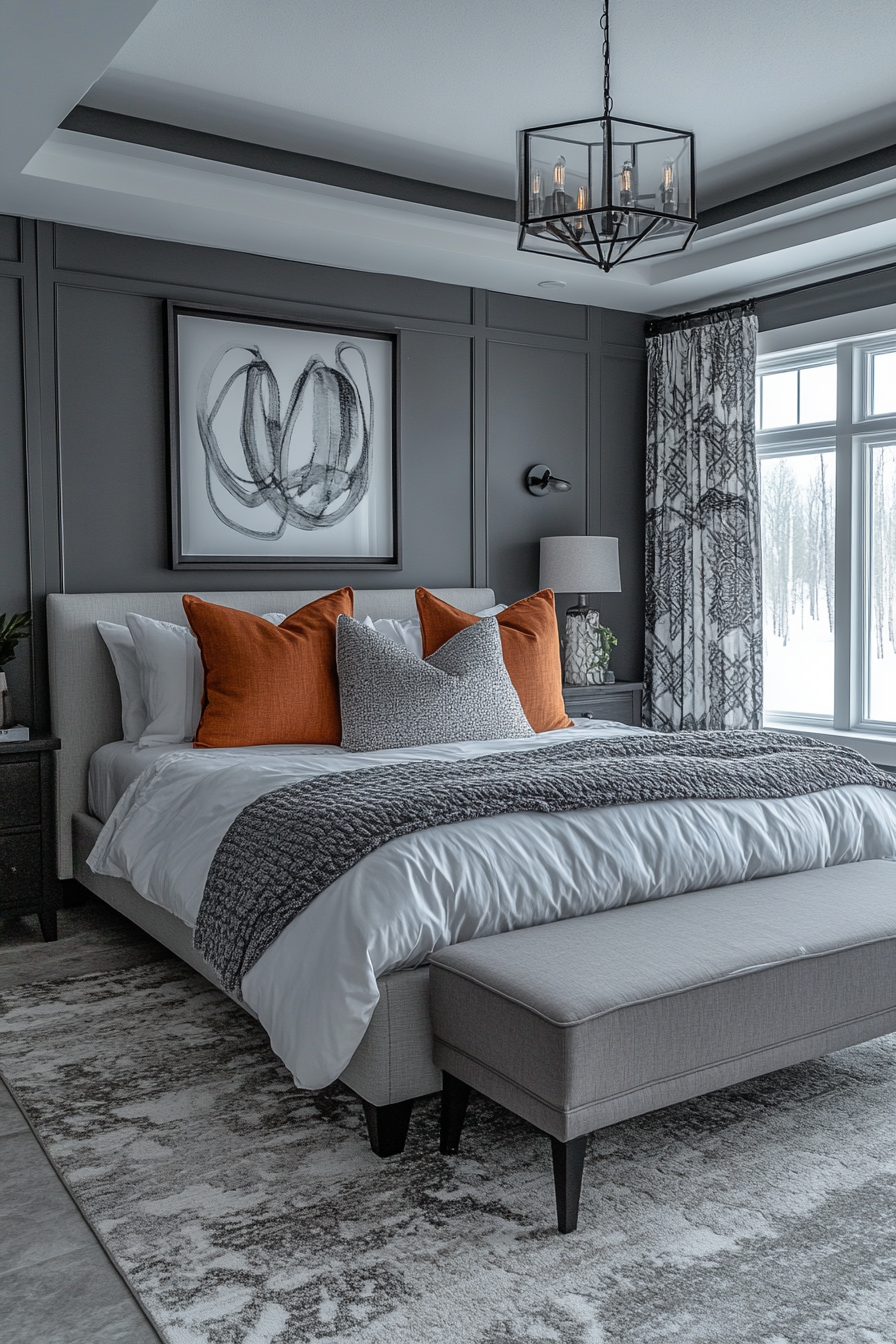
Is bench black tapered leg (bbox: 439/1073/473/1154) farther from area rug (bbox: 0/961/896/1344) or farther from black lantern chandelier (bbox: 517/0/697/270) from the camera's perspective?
black lantern chandelier (bbox: 517/0/697/270)

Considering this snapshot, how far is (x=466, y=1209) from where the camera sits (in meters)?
2.08

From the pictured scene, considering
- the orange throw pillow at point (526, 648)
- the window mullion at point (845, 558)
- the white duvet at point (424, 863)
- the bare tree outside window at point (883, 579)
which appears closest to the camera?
the white duvet at point (424, 863)

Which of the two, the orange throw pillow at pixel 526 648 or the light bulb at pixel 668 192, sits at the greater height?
the light bulb at pixel 668 192

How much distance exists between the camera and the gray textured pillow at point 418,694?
3.55 metres

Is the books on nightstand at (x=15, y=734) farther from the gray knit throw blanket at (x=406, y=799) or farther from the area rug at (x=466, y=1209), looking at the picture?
the gray knit throw blanket at (x=406, y=799)

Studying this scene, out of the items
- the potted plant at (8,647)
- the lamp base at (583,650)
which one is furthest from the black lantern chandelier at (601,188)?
the lamp base at (583,650)

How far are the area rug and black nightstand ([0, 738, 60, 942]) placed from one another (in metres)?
0.97

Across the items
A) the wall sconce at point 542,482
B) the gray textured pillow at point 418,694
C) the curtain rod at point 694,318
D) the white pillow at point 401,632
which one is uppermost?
the curtain rod at point 694,318

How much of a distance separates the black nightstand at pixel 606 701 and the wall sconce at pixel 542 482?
98 cm

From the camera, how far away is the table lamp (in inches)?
200

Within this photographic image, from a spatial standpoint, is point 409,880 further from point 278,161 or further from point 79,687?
point 278,161

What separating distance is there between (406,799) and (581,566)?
278 centimetres

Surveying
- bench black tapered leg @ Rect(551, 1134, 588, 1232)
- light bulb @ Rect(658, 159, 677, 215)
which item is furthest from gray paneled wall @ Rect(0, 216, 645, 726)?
bench black tapered leg @ Rect(551, 1134, 588, 1232)

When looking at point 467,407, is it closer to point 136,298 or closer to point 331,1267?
point 136,298
